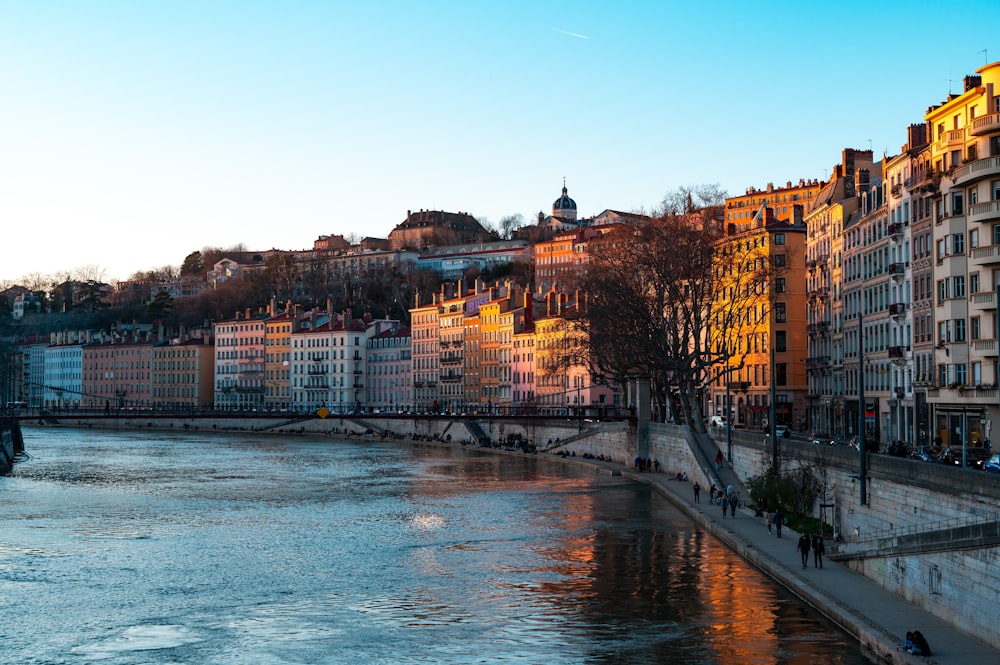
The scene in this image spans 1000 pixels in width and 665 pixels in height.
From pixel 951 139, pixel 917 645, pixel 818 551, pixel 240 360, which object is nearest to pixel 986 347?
pixel 951 139

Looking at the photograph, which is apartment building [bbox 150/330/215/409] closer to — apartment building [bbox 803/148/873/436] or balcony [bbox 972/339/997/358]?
apartment building [bbox 803/148/873/436]

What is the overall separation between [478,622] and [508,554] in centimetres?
1175

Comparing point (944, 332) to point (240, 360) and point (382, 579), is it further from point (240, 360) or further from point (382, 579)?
point (240, 360)

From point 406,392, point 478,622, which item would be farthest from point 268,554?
point 406,392

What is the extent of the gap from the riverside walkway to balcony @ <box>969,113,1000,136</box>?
17627 millimetres

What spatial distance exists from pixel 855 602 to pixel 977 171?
27.2 metres

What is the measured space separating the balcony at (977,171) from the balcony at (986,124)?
1.13 meters

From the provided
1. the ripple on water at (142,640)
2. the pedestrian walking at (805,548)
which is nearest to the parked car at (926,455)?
the pedestrian walking at (805,548)

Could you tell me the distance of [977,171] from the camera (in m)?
52.7

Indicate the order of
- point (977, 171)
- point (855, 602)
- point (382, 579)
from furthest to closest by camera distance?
point (977, 171)
point (382, 579)
point (855, 602)

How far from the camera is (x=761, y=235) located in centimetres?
8831

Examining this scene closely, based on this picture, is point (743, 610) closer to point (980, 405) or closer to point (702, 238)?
point (980, 405)

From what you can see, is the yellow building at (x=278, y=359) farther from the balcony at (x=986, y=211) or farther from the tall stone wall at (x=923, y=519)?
the tall stone wall at (x=923, y=519)

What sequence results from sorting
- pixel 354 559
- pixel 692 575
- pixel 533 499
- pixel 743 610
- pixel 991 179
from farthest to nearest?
pixel 533 499 < pixel 991 179 < pixel 354 559 < pixel 692 575 < pixel 743 610
